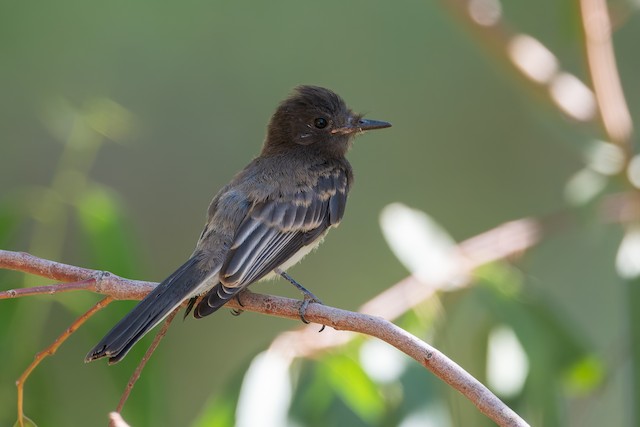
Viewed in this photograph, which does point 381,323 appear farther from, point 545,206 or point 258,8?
point 258,8

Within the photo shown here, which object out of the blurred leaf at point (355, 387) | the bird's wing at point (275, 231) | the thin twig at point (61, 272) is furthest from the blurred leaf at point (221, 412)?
the thin twig at point (61, 272)

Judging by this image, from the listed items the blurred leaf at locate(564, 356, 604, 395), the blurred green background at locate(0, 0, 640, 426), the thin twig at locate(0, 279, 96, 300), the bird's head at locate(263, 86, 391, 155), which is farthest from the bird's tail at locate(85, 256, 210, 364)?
the blurred green background at locate(0, 0, 640, 426)

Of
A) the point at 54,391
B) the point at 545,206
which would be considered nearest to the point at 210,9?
the point at 545,206

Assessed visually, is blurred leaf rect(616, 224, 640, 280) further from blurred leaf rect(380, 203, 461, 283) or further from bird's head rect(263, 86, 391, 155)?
bird's head rect(263, 86, 391, 155)

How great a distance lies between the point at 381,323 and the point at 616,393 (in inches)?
140

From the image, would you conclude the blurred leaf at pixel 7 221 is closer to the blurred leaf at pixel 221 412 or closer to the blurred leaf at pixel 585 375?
the blurred leaf at pixel 221 412

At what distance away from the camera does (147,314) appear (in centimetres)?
215

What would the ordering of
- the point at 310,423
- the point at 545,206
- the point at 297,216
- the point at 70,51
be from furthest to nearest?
1. the point at 70,51
2. the point at 545,206
3. the point at 297,216
4. the point at 310,423

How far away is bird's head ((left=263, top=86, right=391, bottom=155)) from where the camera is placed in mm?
3234

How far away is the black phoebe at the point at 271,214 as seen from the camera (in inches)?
87.1

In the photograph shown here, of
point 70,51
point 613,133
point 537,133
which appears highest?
point 613,133

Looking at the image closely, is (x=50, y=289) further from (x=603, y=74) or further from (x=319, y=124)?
(x=603, y=74)

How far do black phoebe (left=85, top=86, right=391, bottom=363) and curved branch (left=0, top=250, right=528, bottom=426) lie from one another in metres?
0.07

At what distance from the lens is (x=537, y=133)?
568cm
